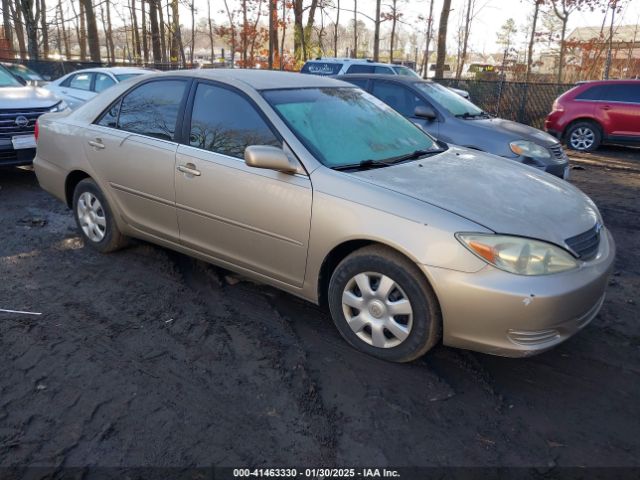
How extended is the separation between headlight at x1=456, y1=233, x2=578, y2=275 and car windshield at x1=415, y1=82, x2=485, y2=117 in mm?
4960

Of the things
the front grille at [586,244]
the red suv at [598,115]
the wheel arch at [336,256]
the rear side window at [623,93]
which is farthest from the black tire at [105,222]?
the rear side window at [623,93]

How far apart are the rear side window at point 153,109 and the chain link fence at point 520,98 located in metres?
12.9

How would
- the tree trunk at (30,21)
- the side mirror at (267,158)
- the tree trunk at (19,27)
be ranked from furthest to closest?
the tree trunk at (19,27)
the tree trunk at (30,21)
the side mirror at (267,158)

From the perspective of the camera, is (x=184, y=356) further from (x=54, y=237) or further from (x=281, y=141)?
(x=54, y=237)

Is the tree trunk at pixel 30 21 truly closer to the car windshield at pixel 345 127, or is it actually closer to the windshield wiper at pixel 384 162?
the car windshield at pixel 345 127

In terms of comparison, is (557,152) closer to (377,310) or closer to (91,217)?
(377,310)

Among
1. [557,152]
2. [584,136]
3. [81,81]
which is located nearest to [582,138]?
[584,136]

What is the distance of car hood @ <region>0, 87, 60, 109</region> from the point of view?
6.93 m

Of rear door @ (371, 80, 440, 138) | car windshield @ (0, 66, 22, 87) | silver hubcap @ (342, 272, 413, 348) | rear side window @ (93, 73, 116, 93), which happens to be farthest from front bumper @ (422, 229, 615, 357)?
rear side window @ (93, 73, 116, 93)

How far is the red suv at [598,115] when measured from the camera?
11.1 metres

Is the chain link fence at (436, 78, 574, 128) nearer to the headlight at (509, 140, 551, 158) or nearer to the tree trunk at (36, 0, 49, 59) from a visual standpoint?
the headlight at (509, 140, 551, 158)

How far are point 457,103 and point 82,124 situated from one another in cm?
525

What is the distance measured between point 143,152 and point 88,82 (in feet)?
25.7

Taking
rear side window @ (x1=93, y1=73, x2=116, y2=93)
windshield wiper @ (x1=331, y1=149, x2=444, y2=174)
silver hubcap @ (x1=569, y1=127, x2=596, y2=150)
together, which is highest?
rear side window @ (x1=93, y1=73, x2=116, y2=93)
